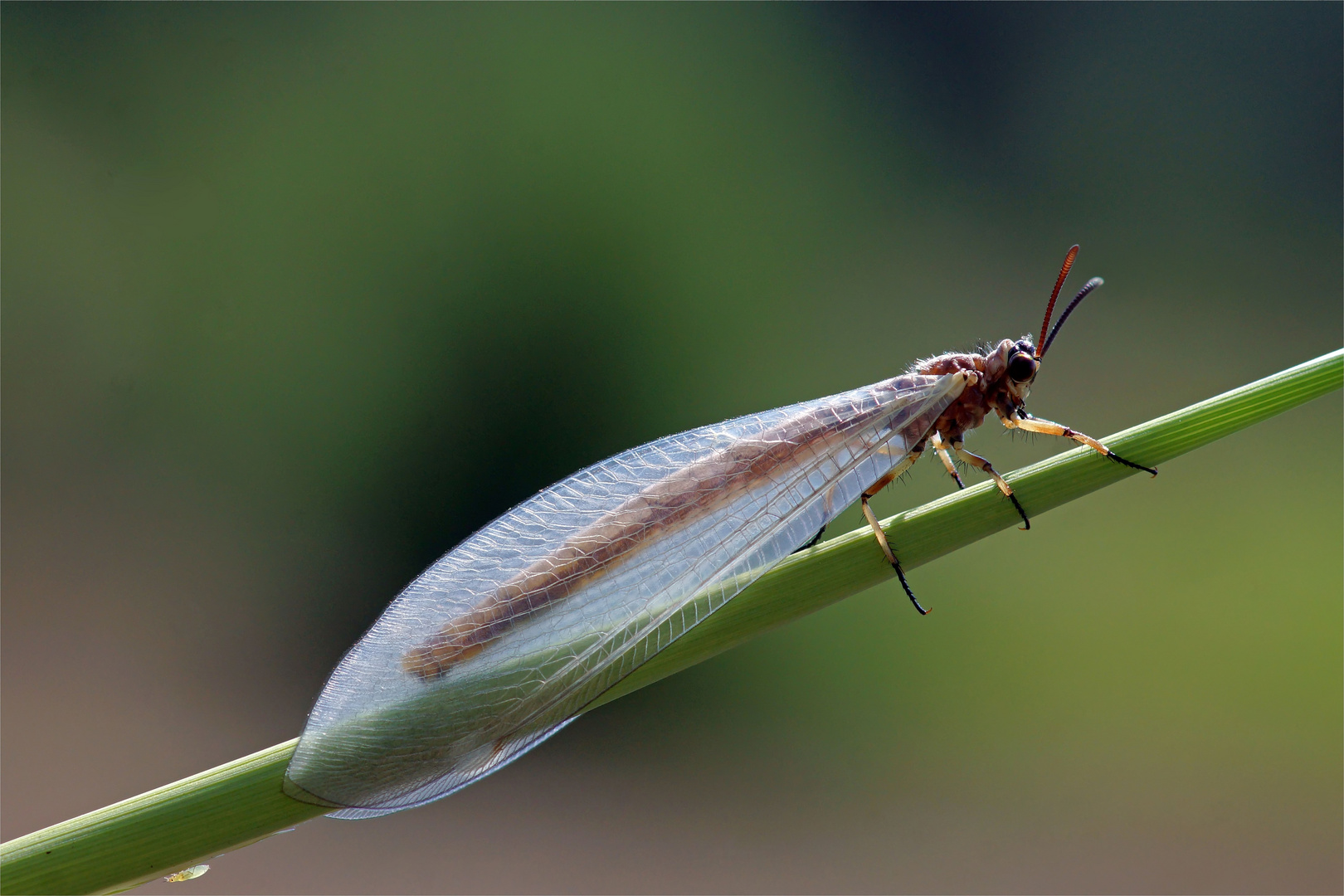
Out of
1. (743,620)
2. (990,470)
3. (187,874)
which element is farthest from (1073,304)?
(187,874)

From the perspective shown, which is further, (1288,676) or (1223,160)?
(1223,160)

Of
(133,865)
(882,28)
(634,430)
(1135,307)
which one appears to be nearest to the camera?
(133,865)

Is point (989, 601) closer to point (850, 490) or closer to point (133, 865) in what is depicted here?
point (850, 490)

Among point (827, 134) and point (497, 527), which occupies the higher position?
point (827, 134)

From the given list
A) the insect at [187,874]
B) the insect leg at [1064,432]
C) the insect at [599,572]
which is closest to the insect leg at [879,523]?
the insect at [599,572]

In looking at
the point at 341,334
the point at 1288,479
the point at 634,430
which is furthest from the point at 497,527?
the point at 1288,479

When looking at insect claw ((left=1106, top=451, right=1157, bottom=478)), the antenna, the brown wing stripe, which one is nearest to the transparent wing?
the brown wing stripe

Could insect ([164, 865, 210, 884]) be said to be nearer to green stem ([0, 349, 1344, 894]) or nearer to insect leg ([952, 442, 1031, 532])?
green stem ([0, 349, 1344, 894])

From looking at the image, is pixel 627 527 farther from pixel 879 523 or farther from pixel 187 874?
pixel 187 874
